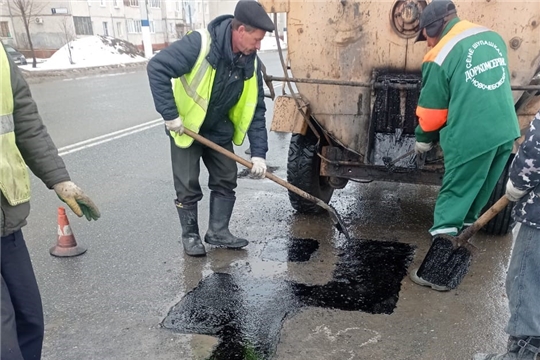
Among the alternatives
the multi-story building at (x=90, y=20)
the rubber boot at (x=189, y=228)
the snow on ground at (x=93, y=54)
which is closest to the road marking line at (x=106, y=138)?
the rubber boot at (x=189, y=228)

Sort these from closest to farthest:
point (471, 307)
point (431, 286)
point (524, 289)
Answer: point (524, 289) < point (471, 307) < point (431, 286)

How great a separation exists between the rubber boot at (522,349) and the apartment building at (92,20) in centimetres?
2069

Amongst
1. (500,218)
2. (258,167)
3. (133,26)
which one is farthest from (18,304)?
(133,26)

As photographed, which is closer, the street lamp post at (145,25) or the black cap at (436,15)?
the black cap at (436,15)

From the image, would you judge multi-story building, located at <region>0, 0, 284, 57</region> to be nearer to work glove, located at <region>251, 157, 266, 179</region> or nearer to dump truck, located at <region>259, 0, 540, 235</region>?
dump truck, located at <region>259, 0, 540, 235</region>

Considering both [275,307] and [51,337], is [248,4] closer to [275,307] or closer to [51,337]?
[275,307]

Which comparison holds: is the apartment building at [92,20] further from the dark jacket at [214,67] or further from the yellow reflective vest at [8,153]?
the yellow reflective vest at [8,153]

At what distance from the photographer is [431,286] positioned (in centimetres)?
321

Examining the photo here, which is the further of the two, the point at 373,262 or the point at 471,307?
the point at 373,262

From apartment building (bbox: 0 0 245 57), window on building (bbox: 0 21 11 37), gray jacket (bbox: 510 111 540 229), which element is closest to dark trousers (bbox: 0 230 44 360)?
gray jacket (bbox: 510 111 540 229)

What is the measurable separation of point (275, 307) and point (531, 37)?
2.36 metres

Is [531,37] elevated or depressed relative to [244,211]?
elevated

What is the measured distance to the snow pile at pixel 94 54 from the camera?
22.1 meters

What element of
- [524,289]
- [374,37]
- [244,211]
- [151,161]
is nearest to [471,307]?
[524,289]
